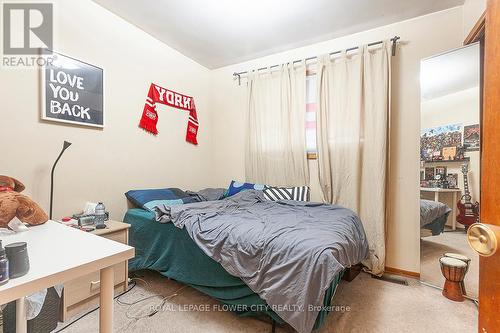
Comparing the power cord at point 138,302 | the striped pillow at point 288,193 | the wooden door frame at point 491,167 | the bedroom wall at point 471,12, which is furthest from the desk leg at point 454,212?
the power cord at point 138,302

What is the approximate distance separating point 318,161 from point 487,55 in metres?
2.14

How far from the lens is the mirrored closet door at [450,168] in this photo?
1.91 meters

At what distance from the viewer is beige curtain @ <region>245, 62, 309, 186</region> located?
282 cm

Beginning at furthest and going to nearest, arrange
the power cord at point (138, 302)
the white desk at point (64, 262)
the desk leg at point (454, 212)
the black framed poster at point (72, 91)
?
the desk leg at point (454, 212) → the black framed poster at point (72, 91) → the power cord at point (138, 302) → the white desk at point (64, 262)

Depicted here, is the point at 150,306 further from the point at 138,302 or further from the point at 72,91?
the point at 72,91

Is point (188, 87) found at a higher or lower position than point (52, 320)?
higher

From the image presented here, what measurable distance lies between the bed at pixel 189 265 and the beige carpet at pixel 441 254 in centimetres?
78

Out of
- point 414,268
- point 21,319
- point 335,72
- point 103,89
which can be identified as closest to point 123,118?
point 103,89

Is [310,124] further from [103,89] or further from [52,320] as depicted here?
[52,320]

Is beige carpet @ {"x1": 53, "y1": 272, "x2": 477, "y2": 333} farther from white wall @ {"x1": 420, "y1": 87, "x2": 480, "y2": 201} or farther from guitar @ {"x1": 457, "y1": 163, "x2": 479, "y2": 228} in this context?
white wall @ {"x1": 420, "y1": 87, "x2": 480, "y2": 201}

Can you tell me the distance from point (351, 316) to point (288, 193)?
1.29 metres

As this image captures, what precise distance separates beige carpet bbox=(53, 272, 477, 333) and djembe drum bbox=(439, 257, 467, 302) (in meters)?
0.06

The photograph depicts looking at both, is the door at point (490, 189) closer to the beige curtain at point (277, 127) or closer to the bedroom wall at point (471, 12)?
the bedroom wall at point (471, 12)

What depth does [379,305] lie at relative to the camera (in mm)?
1821
